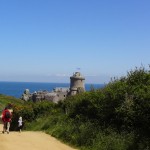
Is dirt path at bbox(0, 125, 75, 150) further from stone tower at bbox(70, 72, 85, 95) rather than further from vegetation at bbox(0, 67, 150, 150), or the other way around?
stone tower at bbox(70, 72, 85, 95)

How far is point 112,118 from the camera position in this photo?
20.5m

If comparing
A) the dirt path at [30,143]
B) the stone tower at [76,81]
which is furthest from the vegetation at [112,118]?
the stone tower at [76,81]

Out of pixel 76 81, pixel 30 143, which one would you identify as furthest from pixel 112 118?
pixel 76 81

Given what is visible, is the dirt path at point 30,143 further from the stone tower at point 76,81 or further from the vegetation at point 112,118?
the stone tower at point 76,81

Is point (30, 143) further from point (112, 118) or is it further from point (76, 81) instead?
point (76, 81)

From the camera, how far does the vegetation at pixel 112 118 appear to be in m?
18.0

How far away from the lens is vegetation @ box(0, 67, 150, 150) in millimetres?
18000

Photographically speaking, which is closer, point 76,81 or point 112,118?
point 112,118

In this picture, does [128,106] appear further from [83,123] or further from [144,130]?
[83,123]

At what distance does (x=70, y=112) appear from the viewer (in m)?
25.3

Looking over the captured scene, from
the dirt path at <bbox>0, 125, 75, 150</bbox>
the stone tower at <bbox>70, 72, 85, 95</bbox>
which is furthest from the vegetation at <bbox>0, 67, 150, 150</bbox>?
the stone tower at <bbox>70, 72, 85, 95</bbox>

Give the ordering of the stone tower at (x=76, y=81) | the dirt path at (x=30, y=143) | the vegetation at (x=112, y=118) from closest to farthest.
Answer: the dirt path at (x=30, y=143), the vegetation at (x=112, y=118), the stone tower at (x=76, y=81)

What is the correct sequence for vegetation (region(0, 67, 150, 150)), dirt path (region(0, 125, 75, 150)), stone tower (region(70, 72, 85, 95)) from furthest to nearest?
1. stone tower (region(70, 72, 85, 95))
2. vegetation (region(0, 67, 150, 150))
3. dirt path (region(0, 125, 75, 150))

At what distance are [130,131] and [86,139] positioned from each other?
2225 mm
